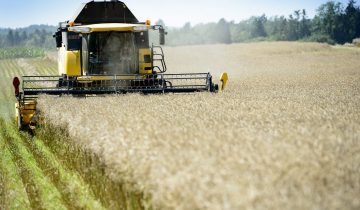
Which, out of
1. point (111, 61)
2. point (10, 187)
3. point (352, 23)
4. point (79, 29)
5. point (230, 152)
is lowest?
point (10, 187)

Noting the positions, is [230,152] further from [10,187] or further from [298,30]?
[298,30]

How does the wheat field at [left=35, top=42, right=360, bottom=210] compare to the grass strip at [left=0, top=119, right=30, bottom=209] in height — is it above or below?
above

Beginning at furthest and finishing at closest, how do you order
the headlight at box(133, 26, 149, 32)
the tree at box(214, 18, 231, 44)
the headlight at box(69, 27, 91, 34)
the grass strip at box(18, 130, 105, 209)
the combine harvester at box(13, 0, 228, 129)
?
the tree at box(214, 18, 231, 44) < the headlight at box(133, 26, 149, 32) < the combine harvester at box(13, 0, 228, 129) < the headlight at box(69, 27, 91, 34) < the grass strip at box(18, 130, 105, 209)

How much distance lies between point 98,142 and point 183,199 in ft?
9.68

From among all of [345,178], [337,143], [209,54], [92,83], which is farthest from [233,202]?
[209,54]

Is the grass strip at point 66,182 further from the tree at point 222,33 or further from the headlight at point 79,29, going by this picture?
the tree at point 222,33

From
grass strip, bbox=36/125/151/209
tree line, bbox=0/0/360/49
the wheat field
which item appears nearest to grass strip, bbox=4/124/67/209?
grass strip, bbox=36/125/151/209

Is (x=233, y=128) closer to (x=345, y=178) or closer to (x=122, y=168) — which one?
(x=122, y=168)

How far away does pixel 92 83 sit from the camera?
14.4 meters

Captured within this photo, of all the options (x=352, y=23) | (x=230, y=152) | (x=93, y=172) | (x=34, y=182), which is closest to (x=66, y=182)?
(x=34, y=182)

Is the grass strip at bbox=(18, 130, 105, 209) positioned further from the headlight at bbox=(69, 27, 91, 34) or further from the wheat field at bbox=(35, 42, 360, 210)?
the headlight at bbox=(69, 27, 91, 34)

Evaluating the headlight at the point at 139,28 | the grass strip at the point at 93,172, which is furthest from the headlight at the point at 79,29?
the grass strip at the point at 93,172

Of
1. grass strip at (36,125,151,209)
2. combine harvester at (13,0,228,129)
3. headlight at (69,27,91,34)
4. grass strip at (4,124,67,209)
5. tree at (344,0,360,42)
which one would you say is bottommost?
grass strip at (4,124,67,209)

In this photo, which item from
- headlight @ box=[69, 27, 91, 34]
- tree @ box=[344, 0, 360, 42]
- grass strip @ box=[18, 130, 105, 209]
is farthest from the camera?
tree @ box=[344, 0, 360, 42]
